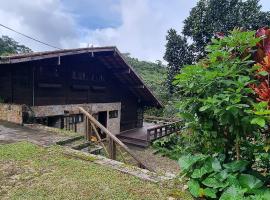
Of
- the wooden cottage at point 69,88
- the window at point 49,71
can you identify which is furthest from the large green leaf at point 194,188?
the window at point 49,71

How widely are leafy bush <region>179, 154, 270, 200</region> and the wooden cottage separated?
6771 mm

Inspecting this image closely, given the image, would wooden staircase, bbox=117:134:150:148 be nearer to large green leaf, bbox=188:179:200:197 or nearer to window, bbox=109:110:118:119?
window, bbox=109:110:118:119

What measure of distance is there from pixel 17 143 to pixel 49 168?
2168 mm

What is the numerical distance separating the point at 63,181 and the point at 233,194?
8.93 feet

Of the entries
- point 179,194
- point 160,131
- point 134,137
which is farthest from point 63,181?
point 160,131

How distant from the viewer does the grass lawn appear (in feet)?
13.2

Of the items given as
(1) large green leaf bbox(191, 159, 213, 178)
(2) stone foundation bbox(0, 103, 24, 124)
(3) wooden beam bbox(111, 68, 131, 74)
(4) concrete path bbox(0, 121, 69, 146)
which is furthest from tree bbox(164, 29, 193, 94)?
(1) large green leaf bbox(191, 159, 213, 178)

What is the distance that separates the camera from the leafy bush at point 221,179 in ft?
10.4

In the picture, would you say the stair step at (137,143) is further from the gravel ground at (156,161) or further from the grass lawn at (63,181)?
the grass lawn at (63,181)

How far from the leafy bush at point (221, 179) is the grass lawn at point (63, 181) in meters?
0.60

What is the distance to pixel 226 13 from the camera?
16.5 m

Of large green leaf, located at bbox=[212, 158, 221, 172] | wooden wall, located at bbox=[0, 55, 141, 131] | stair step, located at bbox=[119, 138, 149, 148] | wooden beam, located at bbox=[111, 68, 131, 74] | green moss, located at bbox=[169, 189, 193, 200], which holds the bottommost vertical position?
stair step, located at bbox=[119, 138, 149, 148]

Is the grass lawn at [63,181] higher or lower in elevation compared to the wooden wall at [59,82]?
lower

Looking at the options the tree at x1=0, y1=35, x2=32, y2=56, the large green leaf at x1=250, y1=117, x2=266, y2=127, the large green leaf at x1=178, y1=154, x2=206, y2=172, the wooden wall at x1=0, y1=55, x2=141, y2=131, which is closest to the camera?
the large green leaf at x1=250, y1=117, x2=266, y2=127
